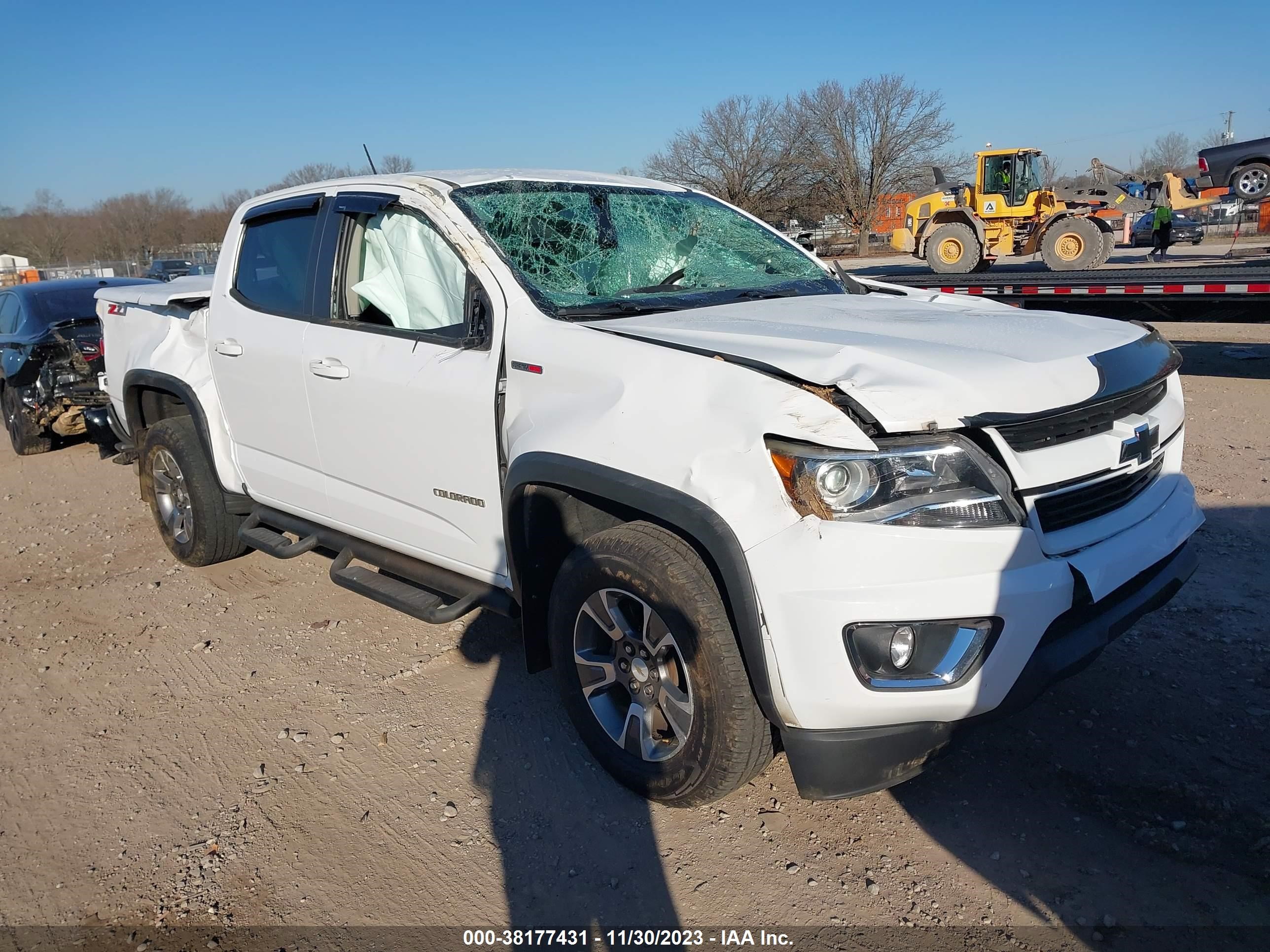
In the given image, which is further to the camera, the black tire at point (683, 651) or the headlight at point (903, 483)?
the black tire at point (683, 651)

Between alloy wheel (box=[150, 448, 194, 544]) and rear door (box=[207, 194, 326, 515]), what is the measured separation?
0.63 meters

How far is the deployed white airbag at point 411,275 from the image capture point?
3.54m

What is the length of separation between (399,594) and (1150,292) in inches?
331

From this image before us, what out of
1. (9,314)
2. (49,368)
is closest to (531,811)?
(49,368)

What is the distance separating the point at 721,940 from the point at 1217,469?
5301 millimetres

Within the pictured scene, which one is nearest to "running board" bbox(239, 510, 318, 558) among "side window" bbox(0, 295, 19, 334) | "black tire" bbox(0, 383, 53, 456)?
"black tire" bbox(0, 383, 53, 456)

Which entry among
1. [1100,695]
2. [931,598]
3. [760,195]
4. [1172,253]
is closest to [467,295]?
[931,598]

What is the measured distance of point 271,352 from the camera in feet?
13.6

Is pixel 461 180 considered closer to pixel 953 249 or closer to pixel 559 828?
pixel 559 828

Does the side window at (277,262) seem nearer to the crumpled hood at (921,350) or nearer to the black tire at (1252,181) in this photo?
the crumpled hood at (921,350)

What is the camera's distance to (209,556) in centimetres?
511

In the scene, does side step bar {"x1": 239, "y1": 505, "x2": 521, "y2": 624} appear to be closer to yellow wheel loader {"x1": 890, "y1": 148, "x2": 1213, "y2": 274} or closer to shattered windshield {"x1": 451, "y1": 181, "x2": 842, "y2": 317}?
shattered windshield {"x1": 451, "y1": 181, "x2": 842, "y2": 317}

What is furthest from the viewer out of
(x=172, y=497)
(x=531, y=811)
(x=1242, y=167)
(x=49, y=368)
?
(x=1242, y=167)

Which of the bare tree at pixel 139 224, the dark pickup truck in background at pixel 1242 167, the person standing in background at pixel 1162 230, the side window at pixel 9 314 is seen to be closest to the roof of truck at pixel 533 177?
the side window at pixel 9 314
